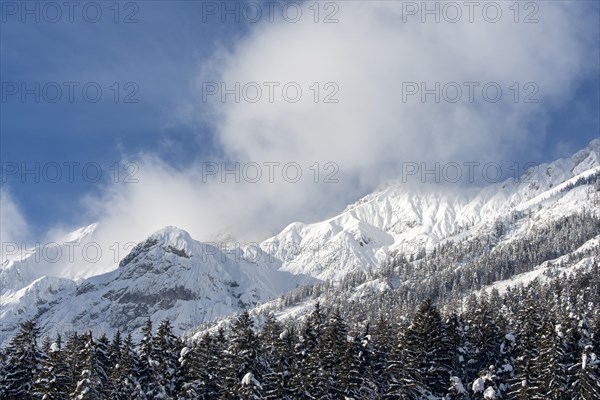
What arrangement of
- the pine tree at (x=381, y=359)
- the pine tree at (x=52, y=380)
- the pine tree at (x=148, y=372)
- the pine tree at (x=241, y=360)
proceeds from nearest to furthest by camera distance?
1. the pine tree at (x=52, y=380)
2. the pine tree at (x=241, y=360)
3. the pine tree at (x=148, y=372)
4. the pine tree at (x=381, y=359)

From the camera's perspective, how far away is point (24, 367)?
226 ft

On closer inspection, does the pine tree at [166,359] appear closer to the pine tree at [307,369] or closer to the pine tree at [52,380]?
the pine tree at [52,380]

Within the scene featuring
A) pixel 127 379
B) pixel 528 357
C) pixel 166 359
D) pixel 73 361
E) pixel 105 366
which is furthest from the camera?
pixel 105 366

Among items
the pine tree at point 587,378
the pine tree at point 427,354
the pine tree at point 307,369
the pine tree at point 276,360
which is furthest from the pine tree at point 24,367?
the pine tree at point 587,378

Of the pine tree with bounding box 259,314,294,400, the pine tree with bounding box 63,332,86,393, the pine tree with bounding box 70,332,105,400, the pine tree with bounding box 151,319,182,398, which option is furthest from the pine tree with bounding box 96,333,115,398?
the pine tree with bounding box 259,314,294,400

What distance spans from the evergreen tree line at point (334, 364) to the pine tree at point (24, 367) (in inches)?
4.2

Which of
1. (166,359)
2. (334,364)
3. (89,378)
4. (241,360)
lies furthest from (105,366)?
→ (334,364)

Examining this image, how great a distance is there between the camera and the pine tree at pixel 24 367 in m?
68.0

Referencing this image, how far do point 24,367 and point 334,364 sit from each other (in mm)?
33251

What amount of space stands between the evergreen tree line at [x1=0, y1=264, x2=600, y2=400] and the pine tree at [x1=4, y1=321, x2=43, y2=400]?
107 mm

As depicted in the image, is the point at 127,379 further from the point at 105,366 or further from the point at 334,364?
the point at 334,364

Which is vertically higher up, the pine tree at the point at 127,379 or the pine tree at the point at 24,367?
the pine tree at the point at 24,367

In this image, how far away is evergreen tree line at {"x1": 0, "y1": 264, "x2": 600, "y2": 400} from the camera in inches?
2453

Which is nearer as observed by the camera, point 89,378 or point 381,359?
point 89,378
